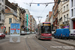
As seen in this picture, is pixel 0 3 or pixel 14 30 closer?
pixel 14 30

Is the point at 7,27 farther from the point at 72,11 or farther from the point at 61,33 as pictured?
the point at 61,33

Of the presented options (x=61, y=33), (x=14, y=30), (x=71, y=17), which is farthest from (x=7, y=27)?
(x=14, y=30)

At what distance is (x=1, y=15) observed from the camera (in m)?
45.0

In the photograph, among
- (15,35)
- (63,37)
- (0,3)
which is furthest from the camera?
(0,3)

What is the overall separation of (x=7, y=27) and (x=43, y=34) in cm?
3804

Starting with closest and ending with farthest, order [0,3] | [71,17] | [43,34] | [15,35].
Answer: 1. [15,35]
2. [43,34]
3. [71,17]
4. [0,3]

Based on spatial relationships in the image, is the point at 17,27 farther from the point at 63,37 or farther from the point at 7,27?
the point at 7,27

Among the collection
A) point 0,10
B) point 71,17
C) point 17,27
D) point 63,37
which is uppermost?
point 0,10

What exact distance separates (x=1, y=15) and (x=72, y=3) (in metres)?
24.2

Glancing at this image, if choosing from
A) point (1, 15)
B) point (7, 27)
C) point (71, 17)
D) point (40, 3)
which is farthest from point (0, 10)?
point (40, 3)

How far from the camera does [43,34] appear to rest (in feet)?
74.5

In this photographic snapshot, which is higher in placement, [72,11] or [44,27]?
[72,11]

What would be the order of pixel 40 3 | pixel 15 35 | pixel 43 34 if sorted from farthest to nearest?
1. pixel 43 34
2. pixel 40 3
3. pixel 15 35

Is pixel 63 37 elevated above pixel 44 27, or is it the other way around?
pixel 44 27
